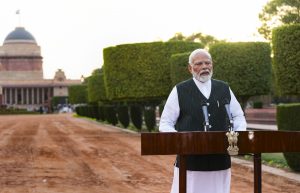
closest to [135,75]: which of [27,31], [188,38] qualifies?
[188,38]

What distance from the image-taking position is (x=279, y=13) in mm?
55000

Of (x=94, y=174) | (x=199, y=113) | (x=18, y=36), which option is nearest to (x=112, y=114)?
(x=94, y=174)

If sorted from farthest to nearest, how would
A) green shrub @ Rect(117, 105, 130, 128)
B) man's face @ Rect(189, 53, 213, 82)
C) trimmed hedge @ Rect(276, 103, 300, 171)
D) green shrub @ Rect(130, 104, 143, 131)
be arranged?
green shrub @ Rect(117, 105, 130, 128)
green shrub @ Rect(130, 104, 143, 131)
trimmed hedge @ Rect(276, 103, 300, 171)
man's face @ Rect(189, 53, 213, 82)

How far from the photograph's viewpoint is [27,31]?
147 m

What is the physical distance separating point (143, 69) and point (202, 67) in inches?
1043

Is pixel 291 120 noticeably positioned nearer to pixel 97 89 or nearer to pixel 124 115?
pixel 124 115

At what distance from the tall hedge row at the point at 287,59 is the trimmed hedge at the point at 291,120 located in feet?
6.19

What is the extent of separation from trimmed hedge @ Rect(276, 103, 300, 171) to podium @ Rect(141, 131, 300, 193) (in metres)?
7.96

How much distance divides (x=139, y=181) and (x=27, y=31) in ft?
458

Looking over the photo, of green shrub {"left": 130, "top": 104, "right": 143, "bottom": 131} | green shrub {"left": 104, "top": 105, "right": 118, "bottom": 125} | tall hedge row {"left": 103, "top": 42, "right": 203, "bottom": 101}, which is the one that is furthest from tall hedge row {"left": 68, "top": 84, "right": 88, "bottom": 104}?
tall hedge row {"left": 103, "top": 42, "right": 203, "bottom": 101}

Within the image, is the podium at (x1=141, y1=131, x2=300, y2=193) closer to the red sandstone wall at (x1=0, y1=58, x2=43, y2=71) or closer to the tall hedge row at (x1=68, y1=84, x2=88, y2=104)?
the tall hedge row at (x1=68, y1=84, x2=88, y2=104)

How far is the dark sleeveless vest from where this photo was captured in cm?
500

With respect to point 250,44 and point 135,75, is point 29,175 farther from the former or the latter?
point 135,75

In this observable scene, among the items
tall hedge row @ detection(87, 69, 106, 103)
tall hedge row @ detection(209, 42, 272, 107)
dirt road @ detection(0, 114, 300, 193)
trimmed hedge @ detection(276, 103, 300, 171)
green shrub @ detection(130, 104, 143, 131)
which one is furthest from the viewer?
tall hedge row @ detection(87, 69, 106, 103)
